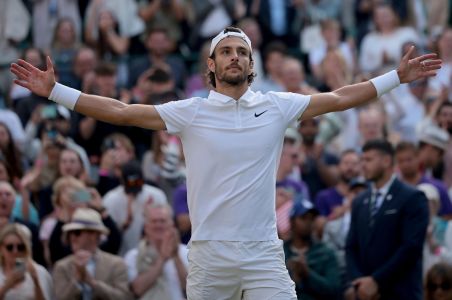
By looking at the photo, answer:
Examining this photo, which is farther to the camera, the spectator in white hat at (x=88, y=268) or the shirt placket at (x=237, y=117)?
the spectator in white hat at (x=88, y=268)

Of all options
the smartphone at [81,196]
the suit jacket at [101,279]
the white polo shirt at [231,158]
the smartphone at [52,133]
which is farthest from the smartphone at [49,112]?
the white polo shirt at [231,158]

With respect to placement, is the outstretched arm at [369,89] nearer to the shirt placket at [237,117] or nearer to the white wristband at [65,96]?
the shirt placket at [237,117]

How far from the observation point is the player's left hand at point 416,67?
952cm

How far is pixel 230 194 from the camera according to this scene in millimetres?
8984

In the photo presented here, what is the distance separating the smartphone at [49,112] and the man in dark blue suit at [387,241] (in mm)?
4214

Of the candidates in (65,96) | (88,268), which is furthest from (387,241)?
(65,96)

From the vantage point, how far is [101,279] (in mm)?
12328

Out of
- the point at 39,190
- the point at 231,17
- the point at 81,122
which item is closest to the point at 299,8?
the point at 231,17

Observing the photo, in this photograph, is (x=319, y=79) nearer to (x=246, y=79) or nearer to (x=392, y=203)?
(x=392, y=203)

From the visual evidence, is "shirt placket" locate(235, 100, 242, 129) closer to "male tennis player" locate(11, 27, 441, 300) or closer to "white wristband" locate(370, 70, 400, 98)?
"male tennis player" locate(11, 27, 441, 300)

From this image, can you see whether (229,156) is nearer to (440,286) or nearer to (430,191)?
(440,286)

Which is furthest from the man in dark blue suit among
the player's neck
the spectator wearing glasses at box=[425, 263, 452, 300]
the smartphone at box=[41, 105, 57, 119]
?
the smartphone at box=[41, 105, 57, 119]

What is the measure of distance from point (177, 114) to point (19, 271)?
11.2ft

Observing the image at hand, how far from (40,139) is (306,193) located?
3.02 meters
